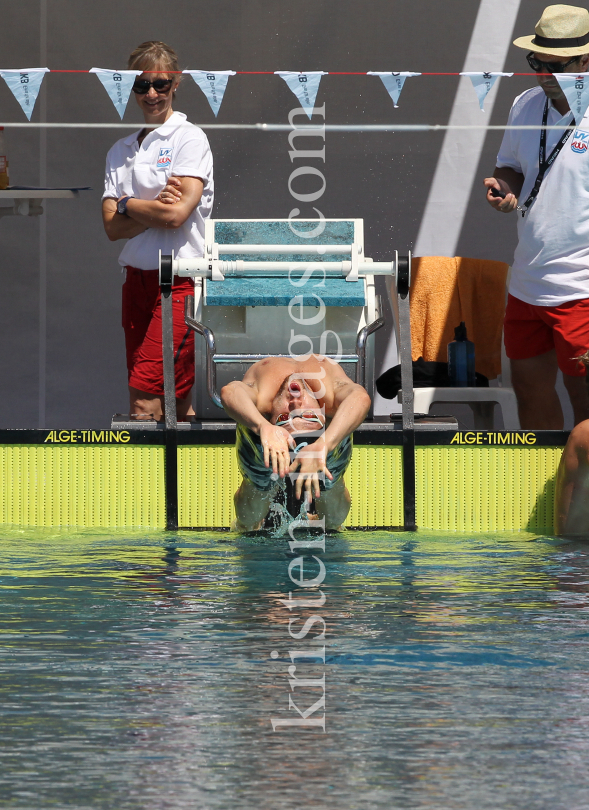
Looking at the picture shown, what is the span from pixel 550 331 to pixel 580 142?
883mm

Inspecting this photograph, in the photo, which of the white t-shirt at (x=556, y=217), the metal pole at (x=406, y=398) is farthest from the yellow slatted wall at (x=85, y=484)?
the white t-shirt at (x=556, y=217)

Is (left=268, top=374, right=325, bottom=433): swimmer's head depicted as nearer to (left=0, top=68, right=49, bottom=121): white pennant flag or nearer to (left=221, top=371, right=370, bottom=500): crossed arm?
(left=221, top=371, right=370, bottom=500): crossed arm

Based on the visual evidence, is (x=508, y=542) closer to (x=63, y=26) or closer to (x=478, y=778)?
(x=478, y=778)

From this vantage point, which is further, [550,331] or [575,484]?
[550,331]

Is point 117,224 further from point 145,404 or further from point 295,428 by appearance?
point 295,428

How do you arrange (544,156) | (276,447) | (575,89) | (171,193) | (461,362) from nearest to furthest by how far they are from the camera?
(276,447), (575,89), (544,156), (171,193), (461,362)

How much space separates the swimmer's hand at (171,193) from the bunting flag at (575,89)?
1.78 meters

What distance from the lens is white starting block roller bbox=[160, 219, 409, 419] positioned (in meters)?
5.73

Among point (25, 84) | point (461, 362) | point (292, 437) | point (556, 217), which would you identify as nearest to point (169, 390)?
point (292, 437)

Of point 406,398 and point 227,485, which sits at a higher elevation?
point 406,398

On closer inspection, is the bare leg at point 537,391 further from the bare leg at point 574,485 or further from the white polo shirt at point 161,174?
the white polo shirt at point 161,174

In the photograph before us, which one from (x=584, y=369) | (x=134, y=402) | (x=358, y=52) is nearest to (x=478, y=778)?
(x=584, y=369)

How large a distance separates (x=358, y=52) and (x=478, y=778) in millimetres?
5832

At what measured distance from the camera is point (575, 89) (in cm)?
534
